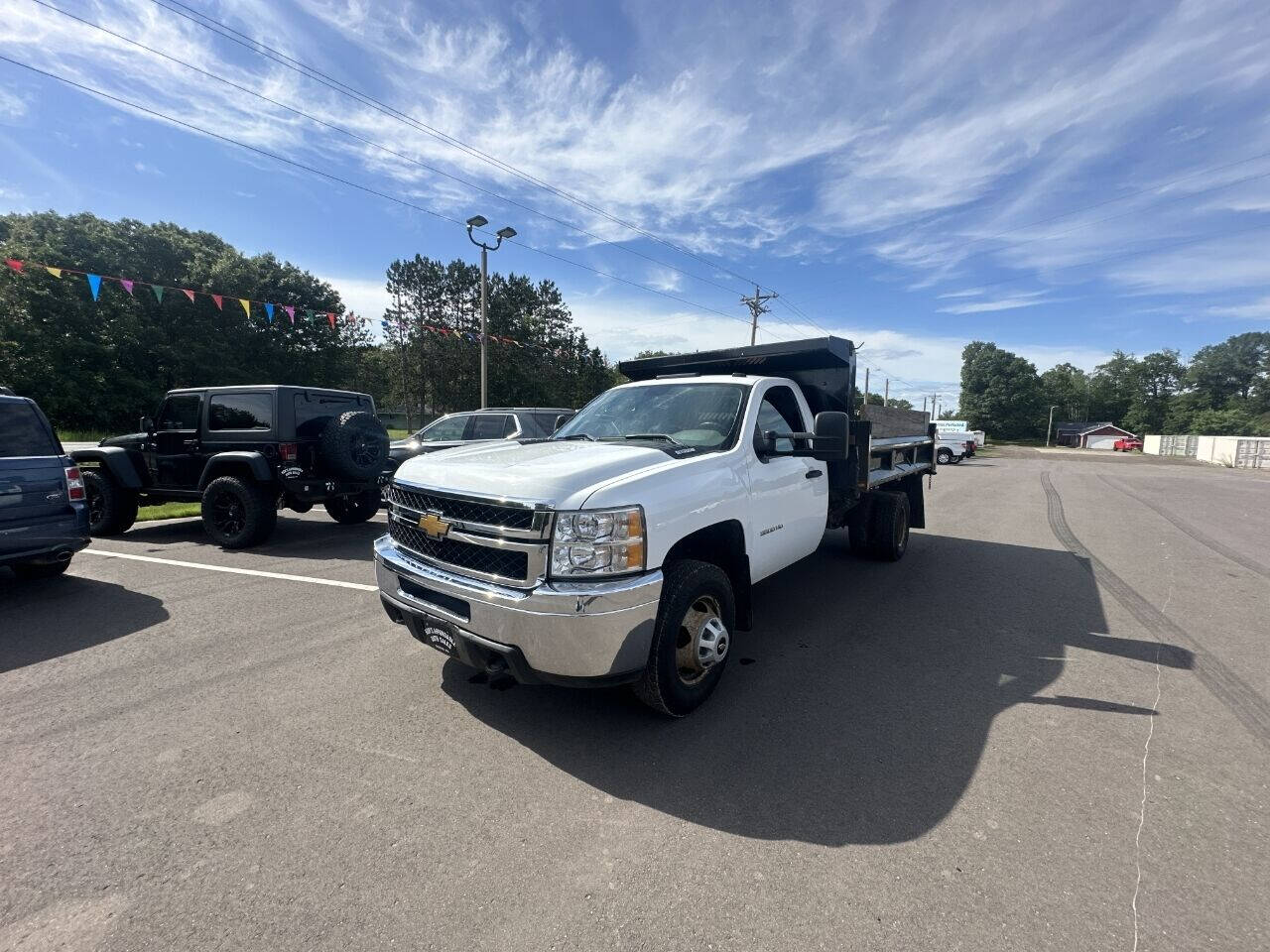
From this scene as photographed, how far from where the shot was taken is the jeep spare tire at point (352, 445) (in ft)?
23.0

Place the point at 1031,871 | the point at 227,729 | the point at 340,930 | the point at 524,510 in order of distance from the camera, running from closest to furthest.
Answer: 1. the point at 340,930
2. the point at 1031,871
3. the point at 524,510
4. the point at 227,729

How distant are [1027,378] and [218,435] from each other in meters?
106

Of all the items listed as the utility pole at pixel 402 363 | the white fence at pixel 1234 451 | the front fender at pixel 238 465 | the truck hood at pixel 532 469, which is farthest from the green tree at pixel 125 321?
the white fence at pixel 1234 451

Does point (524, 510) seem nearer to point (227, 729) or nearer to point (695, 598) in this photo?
point (695, 598)

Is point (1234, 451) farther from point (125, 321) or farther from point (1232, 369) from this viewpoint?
point (1232, 369)

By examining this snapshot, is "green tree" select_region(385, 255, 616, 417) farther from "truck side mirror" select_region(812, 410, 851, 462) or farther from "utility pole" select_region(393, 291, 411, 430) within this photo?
"truck side mirror" select_region(812, 410, 851, 462)

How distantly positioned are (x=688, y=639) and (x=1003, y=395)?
10384 centimetres

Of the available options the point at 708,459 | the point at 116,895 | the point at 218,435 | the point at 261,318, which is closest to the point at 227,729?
the point at 116,895

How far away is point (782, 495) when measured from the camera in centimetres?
401

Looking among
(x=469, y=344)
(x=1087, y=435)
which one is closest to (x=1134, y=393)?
(x=1087, y=435)

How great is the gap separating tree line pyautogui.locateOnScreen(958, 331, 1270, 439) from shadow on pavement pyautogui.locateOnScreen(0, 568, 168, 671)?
99.4m

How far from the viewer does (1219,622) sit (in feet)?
16.0

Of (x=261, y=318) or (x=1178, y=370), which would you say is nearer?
(x=261, y=318)

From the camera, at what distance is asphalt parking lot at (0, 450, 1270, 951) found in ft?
6.15
